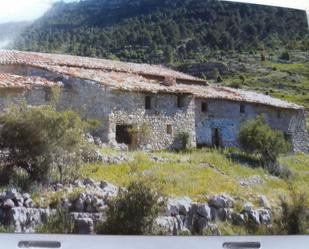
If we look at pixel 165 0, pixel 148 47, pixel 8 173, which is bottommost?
pixel 8 173

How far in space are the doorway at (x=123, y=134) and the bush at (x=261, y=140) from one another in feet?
3.20

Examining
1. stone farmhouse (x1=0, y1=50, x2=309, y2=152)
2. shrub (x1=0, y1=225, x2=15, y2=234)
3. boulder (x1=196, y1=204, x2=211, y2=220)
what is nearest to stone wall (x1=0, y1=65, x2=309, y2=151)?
stone farmhouse (x1=0, y1=50, x2=309, y2=152)

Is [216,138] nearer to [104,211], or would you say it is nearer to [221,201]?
[221,201]

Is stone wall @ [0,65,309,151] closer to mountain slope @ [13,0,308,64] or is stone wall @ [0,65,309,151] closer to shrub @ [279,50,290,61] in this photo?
mountain slope @ [13,0,308,64]

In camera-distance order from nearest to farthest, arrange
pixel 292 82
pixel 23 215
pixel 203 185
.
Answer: pixel 23 215 < pixel 203 185 < pixel 292 82

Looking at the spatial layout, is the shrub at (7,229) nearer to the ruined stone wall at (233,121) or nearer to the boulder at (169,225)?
the boulder at (169,225)

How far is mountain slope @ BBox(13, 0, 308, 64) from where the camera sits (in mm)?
4688

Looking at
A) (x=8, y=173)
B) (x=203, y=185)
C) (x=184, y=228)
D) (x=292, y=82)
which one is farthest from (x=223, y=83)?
(x=8, y=173)

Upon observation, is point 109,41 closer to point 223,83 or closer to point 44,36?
point 44,36

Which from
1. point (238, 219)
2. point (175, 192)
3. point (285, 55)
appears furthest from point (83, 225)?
point (285, 55)

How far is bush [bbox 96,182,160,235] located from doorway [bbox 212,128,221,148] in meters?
0.81

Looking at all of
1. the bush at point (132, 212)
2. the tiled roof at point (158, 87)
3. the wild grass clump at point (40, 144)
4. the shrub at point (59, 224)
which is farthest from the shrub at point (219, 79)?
the shrub at point (59, 224)

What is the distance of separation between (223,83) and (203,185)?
1.02 metres

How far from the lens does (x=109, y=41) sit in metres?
4.88
